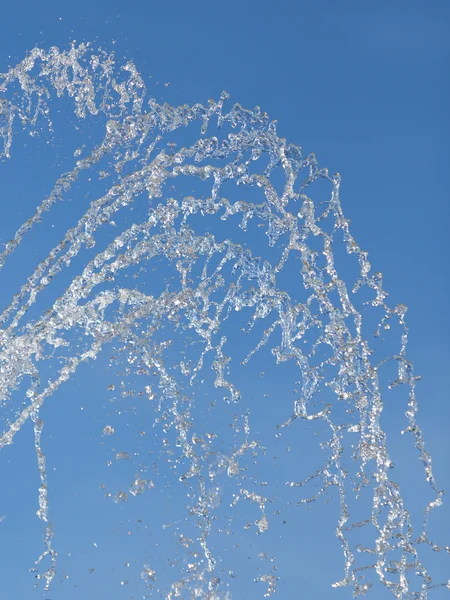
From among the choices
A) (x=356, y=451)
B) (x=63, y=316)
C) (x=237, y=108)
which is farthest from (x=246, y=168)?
(x=356, y=451)

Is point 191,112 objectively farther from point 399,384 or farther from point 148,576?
point 148,576

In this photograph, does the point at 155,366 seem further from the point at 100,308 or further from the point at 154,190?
the point at 154,190

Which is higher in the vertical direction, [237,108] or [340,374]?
[237,108]

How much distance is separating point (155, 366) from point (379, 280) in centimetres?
256

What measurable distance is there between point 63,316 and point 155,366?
1.10 meters

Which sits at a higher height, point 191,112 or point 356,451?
point 191,112

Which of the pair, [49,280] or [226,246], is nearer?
[49,280]

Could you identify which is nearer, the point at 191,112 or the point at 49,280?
the point at 49,280

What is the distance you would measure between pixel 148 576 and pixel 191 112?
16.4 ft

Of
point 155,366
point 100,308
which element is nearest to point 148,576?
point 155,366

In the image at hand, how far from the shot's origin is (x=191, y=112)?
10.5 metres

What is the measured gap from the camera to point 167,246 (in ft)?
33.4

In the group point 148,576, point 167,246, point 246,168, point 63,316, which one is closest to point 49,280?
point 63,316

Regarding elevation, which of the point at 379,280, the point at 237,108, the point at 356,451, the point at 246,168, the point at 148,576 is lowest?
the point at 148,576
